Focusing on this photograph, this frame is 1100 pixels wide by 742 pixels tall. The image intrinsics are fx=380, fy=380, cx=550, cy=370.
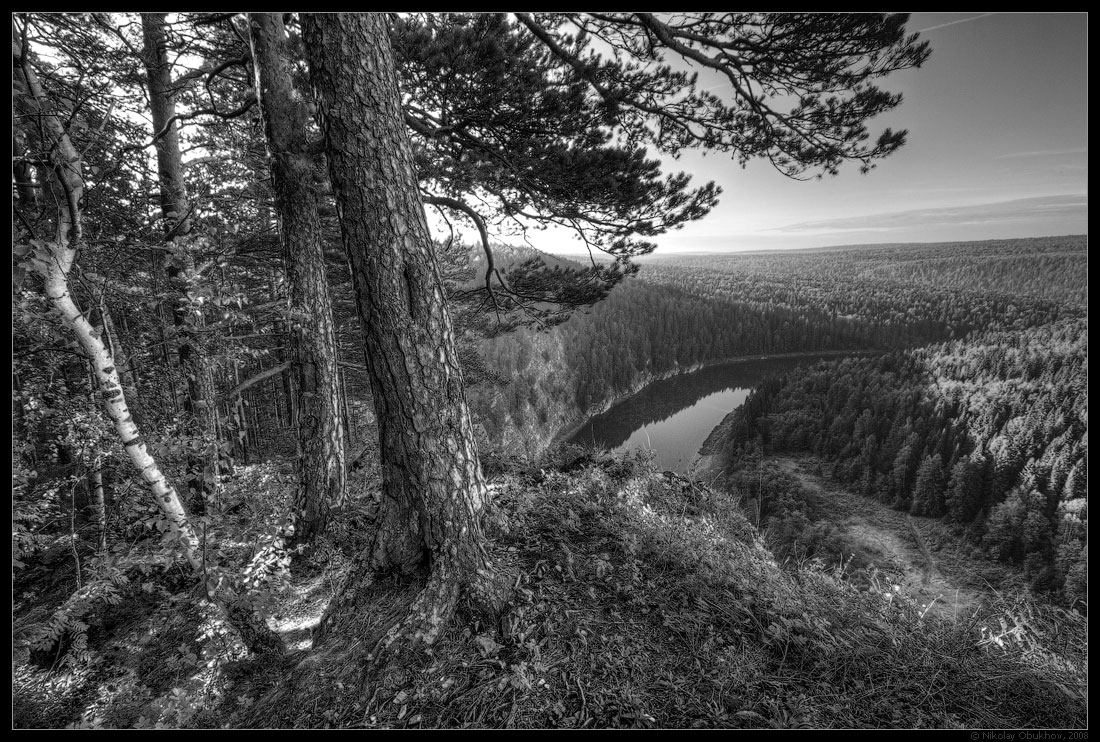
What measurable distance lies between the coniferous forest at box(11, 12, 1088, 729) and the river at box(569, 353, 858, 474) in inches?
1171

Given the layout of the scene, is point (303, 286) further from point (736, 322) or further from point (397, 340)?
point (736, 322)

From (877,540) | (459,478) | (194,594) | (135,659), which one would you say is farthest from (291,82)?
(877,540)

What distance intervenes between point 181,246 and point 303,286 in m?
1.24

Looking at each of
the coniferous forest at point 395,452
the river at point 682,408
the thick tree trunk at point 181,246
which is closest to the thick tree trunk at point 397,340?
the coniferous forest at point 395,452

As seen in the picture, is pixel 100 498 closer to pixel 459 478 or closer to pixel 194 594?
pixel 194 594

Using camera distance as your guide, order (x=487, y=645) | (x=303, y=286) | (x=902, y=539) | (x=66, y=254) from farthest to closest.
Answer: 1. (x=902, y=539)
2. (x=303, y=286)
3. (x=66, y=254)
4. (x=487, y=645)

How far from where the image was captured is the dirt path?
2714 centimetres

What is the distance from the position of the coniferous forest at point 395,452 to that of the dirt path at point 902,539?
108ft

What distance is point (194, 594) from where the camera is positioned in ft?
9.73

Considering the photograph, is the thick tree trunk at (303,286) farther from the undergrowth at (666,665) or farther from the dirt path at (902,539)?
the dirt path at (902,539)

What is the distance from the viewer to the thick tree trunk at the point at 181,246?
11.6 ft

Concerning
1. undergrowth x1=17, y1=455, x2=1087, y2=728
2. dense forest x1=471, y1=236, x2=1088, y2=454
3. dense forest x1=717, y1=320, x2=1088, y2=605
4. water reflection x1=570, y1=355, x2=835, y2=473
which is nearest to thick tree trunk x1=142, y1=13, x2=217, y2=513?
undergrowth x1=17, y1=455, x2=1087, y2=728

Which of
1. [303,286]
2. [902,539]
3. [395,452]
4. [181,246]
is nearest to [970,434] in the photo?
[902,539]

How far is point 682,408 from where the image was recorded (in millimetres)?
51750
